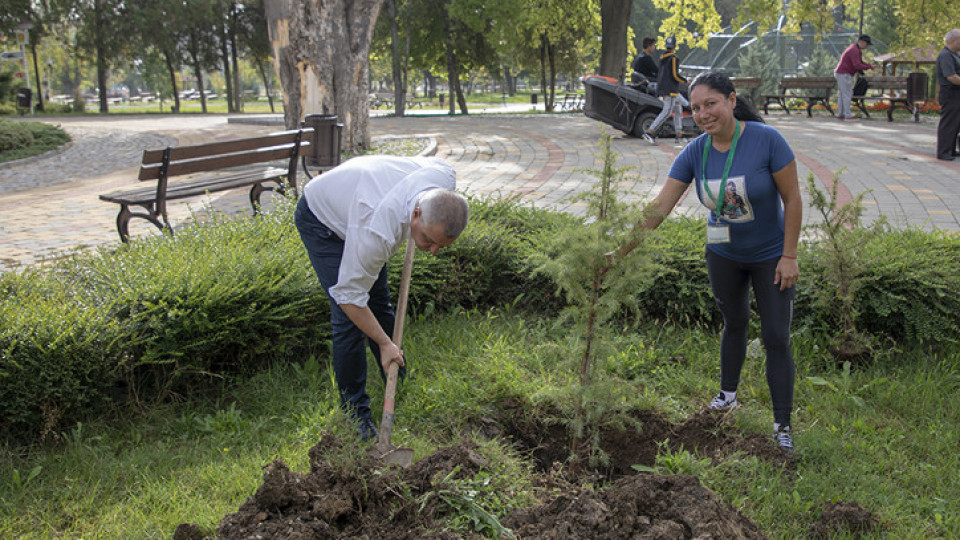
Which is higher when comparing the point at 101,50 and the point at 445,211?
the point at 101,50

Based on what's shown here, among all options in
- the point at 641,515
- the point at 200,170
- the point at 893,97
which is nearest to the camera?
the point at 641,515

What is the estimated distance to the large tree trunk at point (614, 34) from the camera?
19.3 m

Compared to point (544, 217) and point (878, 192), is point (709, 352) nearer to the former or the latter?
point (544, 217)

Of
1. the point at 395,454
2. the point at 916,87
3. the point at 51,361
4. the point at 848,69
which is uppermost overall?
the point at 848,69

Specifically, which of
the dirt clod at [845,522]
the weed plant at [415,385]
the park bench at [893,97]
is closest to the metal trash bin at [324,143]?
the weed plant at [415,385]

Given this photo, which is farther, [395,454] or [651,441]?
[651,441]

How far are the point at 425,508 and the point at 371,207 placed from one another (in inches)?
46.6

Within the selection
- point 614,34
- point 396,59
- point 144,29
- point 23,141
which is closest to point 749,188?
point 23,141

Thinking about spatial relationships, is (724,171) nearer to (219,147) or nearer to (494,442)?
(494,442)

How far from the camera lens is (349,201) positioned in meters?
3.08

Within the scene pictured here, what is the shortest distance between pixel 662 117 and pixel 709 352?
9.74 metres

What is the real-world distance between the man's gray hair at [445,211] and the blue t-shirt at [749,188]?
1.25 metres

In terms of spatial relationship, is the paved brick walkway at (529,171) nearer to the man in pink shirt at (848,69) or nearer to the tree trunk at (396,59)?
the man in pink shirt at (848,69)

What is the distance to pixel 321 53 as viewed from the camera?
36.6 ft
